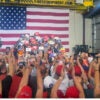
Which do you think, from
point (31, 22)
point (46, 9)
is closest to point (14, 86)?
point (31, 22)

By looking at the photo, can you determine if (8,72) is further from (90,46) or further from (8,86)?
(90,46)

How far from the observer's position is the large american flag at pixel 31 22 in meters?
7.34

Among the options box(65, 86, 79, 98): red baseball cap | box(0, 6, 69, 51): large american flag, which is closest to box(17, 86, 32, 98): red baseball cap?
box(65, 86, 79, 98): red baseball cap

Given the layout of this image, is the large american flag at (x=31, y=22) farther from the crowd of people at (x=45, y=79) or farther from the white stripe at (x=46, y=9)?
the crowd of people at (x=45, y=79)

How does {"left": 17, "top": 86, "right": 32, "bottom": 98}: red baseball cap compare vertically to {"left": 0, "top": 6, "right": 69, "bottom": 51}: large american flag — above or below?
below

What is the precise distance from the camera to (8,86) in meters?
2.28

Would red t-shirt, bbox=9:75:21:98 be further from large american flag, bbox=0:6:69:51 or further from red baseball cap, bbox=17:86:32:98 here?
large american flag, bbox=0:6:69:51

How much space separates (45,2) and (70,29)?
3.77 feet

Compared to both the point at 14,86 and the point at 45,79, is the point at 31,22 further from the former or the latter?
the point at 14,86

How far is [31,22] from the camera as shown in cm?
753

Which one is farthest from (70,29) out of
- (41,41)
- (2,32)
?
(2,32)

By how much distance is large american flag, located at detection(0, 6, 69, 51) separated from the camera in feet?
24.1

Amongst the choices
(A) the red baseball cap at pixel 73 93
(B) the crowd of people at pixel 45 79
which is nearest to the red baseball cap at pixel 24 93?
(B) the crowd of people at pixel 45 79

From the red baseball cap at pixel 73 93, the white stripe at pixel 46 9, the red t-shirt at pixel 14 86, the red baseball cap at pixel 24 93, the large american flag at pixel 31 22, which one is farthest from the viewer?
the white stripe at pixel 46 9
